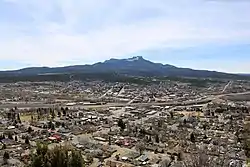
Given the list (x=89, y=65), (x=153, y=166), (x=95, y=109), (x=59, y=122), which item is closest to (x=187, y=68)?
(x=89, y=65)

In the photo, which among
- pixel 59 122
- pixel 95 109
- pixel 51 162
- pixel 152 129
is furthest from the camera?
pixel 95 109

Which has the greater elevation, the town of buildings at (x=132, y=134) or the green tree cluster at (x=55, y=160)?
the green tree cluster at (x=55, y=160)

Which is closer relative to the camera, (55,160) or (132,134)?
(55,160)

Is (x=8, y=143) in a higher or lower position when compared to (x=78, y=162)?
lower

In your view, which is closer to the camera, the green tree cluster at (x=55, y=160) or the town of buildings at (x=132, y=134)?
the green tree cluster at (x=55, y=160)

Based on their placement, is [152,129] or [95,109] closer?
[152,129]

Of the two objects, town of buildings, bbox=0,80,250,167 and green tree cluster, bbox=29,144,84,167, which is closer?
green tree cluster, bbox=29,144,84,167

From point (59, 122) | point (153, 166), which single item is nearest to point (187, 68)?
point (59, 122)

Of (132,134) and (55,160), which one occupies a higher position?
(55,160)

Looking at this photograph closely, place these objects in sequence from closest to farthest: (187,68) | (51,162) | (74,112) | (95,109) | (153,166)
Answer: (51,162) < (153,166) < (74,112) < (95,109) < (187,68)

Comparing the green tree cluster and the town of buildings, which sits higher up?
the green tree cluster

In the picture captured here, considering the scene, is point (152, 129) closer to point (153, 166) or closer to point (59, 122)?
point (59, 122)
